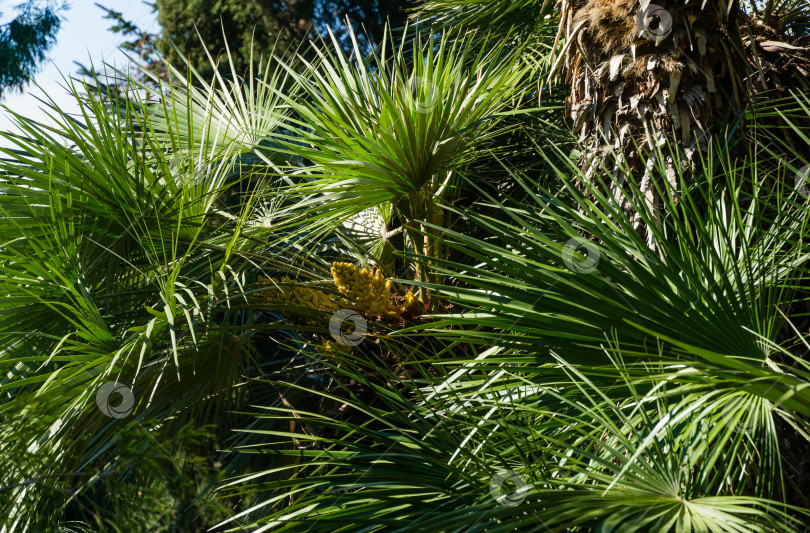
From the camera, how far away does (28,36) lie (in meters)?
6.11

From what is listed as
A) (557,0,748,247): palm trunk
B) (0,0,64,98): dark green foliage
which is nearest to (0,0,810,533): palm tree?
(557,0,748,247): palm trunk

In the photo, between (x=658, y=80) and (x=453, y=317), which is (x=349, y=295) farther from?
(x=658, y=80)

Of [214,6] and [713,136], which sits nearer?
[713,136]

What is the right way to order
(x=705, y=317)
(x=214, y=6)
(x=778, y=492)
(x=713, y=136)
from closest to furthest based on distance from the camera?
(x=705, y=317) < (x=778, y=492) < (x=713, y=136) < (x=214, y=6)

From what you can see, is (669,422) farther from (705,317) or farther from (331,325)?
(331,325)

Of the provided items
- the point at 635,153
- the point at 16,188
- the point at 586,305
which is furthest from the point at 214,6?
the point at 586,305

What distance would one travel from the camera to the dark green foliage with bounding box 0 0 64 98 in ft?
19.9

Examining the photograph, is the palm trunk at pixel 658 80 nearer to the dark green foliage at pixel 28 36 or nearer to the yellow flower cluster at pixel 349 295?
the yellow flower cluster at pixel 349 295

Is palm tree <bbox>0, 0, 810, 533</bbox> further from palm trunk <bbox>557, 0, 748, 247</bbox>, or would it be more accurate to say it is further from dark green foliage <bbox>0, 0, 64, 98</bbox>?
dark green foliage <bbox>0, 0, 64, 98</bbox>

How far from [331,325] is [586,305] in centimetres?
99

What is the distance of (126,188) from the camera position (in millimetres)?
1884

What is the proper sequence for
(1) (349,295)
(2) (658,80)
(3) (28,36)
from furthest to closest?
(3) (28,36)
(1) (349,295)
(2) (658,80)

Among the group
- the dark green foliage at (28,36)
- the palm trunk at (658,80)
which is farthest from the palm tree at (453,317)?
the dark green foliage at (28,36)

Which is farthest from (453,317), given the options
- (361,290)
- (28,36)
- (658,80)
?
(28,36)
